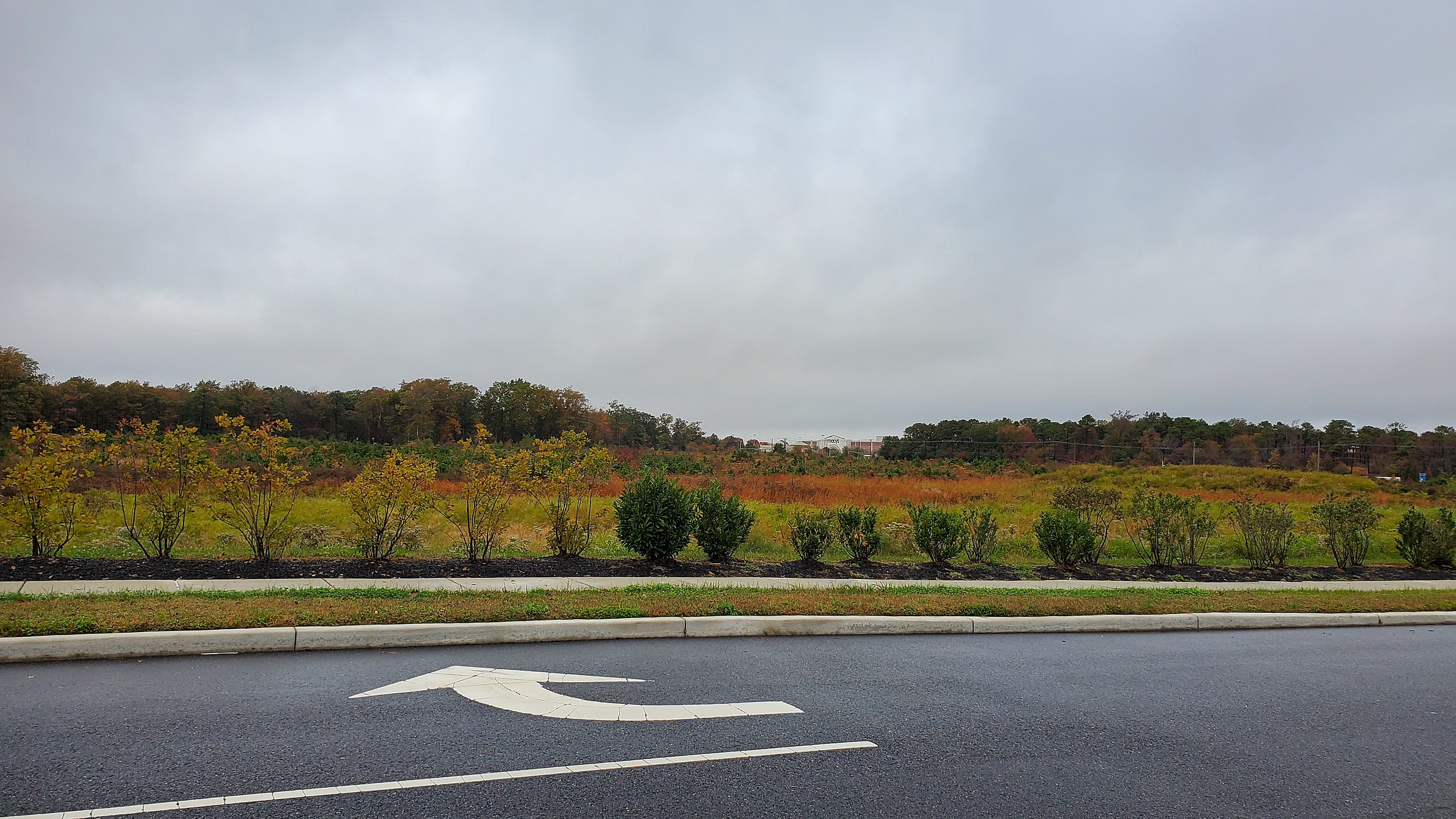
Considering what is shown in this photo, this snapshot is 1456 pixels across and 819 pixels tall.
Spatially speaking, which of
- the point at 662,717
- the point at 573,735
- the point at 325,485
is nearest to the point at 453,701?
the point at 573,735

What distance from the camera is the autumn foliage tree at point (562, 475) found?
12406mm

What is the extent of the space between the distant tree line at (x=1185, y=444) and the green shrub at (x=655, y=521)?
40.4 meters

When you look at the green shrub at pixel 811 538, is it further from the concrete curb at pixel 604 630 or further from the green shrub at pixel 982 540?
the concrete curb at pixel 604 630

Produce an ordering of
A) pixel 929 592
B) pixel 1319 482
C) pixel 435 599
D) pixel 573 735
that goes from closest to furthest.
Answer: pixel 573 735
pixel 435 599
pixel 929 592
pixel 1319 482

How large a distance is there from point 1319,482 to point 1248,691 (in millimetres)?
38292

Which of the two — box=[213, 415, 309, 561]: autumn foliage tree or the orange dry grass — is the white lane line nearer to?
box=[213, 415, 309, 561]: autumn foliage tree

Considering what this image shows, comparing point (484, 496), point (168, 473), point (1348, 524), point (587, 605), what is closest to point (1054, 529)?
point (1348, 524)

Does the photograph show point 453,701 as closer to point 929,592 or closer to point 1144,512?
point 929,592

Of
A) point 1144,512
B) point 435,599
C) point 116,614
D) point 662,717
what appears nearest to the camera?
point 662,717

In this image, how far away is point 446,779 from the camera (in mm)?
3891

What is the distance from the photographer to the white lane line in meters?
3.45

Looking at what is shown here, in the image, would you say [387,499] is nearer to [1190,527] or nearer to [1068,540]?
[1068,540]

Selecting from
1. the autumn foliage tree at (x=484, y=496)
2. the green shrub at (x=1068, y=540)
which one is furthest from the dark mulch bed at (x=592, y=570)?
the autumn foliage tree at (x=484, y=496)

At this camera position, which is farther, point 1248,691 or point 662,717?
point 1248,691
